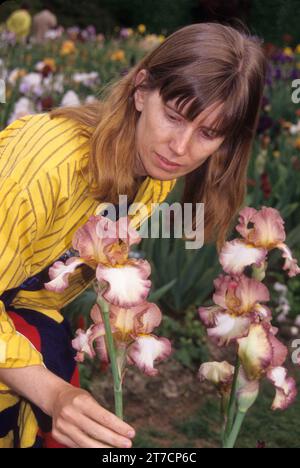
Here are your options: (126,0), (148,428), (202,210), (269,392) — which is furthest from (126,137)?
(126,0)

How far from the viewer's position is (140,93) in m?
1.16

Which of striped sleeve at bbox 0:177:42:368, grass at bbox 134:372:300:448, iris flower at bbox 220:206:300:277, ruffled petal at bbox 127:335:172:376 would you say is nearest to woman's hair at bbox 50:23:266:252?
striped sleeve at bbox 0:177:42:368

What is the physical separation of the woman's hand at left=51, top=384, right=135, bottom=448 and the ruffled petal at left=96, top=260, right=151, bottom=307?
0.36ft

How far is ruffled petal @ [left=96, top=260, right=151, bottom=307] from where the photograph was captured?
69cm

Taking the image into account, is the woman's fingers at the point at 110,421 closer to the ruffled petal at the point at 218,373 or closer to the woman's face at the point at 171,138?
the ruffled petal at the point at 218,373

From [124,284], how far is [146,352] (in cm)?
9

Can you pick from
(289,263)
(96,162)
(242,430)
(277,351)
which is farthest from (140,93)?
(242,430)

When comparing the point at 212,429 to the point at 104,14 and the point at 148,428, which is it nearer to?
the point at 148,428

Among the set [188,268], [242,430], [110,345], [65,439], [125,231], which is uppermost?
[125,231]

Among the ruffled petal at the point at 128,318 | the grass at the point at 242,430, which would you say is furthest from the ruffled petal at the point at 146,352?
the grass at the point at 242,430

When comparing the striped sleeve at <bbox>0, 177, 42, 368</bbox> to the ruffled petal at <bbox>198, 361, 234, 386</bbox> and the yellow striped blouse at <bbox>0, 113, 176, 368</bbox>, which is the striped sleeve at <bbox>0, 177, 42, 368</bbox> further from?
the ruffled petal at <bbox>198, 361, 234, 386</bbox>

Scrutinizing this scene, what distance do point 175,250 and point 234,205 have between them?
973 mm

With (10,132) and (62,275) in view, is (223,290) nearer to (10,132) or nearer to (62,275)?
(62,275)

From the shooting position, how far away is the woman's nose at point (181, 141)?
3.28 feet
